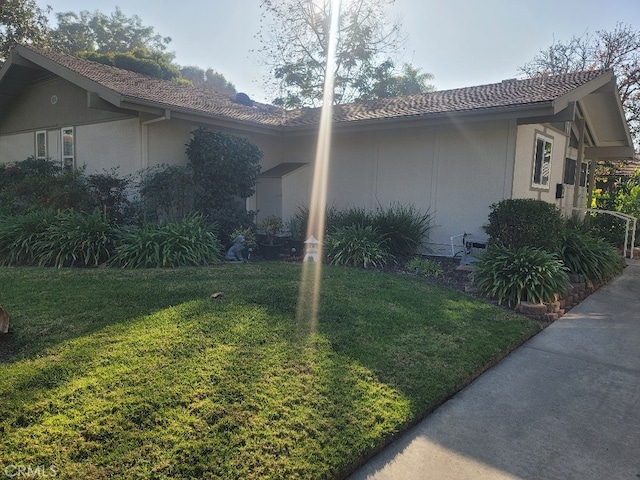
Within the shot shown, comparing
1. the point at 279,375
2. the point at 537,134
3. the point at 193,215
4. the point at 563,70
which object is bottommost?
the point at 279,375

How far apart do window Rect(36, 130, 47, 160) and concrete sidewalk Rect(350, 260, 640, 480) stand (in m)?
12.3

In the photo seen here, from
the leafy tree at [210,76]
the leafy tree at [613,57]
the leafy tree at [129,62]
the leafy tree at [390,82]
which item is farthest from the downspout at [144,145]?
the leafy tree at [210,76]

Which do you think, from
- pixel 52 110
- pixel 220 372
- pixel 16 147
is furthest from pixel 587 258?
pixel 16 147

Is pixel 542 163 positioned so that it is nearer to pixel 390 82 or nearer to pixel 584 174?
pixel 584 174

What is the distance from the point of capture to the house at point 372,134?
28.1ft

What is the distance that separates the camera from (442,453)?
106 inches

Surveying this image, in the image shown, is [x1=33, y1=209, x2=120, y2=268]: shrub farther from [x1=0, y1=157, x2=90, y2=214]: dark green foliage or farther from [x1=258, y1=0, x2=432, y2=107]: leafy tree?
[x1=258, y1=0, x2=432, y2=107]: leafy tree

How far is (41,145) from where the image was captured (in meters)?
11.7

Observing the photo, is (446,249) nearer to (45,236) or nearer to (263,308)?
(263,308)

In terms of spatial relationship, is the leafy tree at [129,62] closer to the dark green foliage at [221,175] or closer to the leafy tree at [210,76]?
the dark green foliage at [221,175]

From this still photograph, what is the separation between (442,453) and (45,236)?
7284mm

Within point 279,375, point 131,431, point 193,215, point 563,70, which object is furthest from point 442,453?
→ point 563,70

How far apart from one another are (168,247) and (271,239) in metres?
2.29

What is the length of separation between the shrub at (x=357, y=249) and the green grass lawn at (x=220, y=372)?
2181mm
